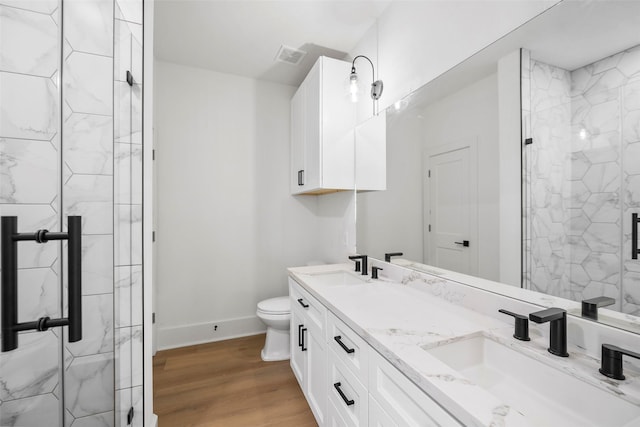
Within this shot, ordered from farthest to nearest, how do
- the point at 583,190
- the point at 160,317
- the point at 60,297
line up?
the point at 160,317 → the point at 583,190 → the point at 60,297

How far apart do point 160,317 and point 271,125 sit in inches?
84.7

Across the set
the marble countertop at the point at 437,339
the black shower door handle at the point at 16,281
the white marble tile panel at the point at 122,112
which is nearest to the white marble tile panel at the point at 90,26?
the white marble tile panel at the point at 122,112

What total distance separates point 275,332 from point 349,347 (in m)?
1.39

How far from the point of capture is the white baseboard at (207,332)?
2.52 meters

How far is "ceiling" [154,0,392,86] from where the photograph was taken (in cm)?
187

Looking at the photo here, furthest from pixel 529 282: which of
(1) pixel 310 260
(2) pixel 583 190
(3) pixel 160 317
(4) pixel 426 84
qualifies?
(3) pixel 160 317

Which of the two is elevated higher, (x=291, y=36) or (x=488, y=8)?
(x=291, y=36)

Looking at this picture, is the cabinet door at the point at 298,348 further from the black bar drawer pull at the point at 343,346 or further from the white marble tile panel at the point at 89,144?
the white marble tile panel at the point at 89,144

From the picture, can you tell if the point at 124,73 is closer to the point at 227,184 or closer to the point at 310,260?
the point at 227,184

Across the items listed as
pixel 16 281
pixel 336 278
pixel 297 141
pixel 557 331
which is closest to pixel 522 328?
pixel 557 331

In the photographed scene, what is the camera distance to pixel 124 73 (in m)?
1.18

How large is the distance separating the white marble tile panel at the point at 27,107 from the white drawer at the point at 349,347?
1.15 m

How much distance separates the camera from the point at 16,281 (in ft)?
1.90

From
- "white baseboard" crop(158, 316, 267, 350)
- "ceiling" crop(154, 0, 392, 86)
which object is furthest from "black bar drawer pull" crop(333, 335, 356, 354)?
"ceiling" crop(154, 0, 392, 86)
